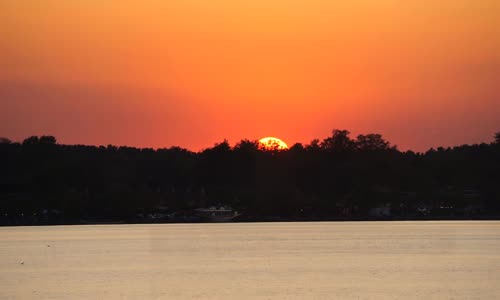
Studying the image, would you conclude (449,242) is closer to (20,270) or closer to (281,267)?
(281,267)

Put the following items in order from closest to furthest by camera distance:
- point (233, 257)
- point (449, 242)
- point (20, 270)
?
point (20, 270) → point (233, 257) → point (449, 242)

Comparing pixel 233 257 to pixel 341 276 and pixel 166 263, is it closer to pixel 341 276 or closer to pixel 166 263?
pixel 166 263

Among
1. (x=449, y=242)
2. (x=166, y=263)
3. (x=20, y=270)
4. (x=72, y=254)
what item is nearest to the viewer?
(x=20, y=270)

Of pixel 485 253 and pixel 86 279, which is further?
pixel 485 253

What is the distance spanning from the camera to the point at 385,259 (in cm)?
→ 11881

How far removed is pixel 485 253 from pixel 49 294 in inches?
2898

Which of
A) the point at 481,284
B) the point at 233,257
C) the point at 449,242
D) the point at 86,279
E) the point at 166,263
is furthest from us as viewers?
the point at 449,242

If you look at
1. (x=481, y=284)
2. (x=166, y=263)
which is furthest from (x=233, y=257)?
(x=481, y=284)

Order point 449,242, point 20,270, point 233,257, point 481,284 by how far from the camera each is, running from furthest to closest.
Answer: point 449,242, point 233,257, point 20,270, point 481,284

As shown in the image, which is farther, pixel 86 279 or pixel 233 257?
pixel 233 257

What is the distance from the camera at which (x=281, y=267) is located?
342 feet

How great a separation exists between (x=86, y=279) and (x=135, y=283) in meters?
7.17

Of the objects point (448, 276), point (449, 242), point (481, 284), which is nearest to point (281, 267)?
point (448, 276)

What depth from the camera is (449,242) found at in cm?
17175
